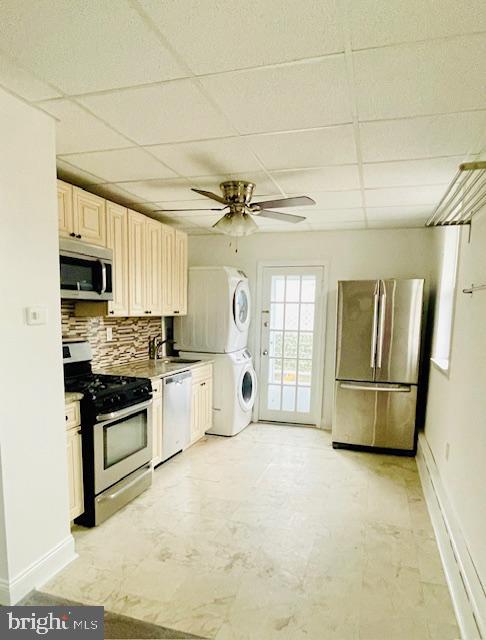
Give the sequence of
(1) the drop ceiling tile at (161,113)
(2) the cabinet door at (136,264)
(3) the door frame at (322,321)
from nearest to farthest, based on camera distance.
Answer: (1) the drop ceiling tile at (161,113) → (2) the cabinet door at (136,264) → (3) the door frame at (322,321)

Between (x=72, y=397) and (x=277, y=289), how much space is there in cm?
293

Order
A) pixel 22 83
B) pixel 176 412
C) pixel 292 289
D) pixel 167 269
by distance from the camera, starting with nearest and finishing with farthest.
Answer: pixel 22 83
pixel 176 412
pixel 167 269
pixel 292 289

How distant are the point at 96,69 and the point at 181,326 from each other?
10.0ft

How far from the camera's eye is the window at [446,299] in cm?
304

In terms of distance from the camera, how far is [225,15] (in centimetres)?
116

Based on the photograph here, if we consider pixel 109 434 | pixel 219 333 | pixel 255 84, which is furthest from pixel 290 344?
pixel 255 84

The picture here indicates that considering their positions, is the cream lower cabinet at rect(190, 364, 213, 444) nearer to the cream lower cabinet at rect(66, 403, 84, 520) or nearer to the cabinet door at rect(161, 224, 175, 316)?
the cabinet door at rect(161, 224, 175, 316)

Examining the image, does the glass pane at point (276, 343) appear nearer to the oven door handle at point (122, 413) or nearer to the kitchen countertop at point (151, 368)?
the kitchen countertop at point (151, 368)

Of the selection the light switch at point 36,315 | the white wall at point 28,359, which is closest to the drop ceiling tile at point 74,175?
the white wall at point 28,359

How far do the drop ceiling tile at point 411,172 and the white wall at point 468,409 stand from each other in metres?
0.36

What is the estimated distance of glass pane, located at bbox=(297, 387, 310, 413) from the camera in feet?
15.2

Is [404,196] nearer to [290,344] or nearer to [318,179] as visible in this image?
[318,179]

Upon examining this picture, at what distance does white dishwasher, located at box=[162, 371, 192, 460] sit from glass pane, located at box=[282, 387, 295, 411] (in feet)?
4.76

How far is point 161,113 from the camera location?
5.77 feet
